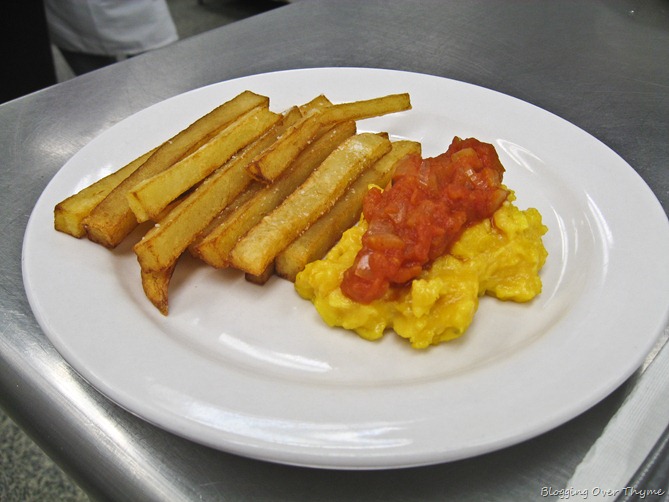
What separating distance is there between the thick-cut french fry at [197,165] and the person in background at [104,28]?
2736 millimetres

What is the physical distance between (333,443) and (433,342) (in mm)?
452

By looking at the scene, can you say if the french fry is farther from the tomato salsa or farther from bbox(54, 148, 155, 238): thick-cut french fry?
bbox(54, 148, 155, 238): thick-cut french fry

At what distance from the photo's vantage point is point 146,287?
156cm

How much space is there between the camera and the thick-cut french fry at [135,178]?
1.63m

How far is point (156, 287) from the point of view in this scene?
5.08 feet

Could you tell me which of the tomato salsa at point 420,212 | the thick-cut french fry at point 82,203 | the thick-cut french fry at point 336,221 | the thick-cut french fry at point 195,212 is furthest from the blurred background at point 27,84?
the tomato salsa at point 420,212

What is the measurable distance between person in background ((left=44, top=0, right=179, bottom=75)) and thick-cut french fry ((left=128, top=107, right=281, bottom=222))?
2736 mm

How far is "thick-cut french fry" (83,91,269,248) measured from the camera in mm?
1633

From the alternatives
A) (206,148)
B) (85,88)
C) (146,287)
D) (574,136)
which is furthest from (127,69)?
(574,136)

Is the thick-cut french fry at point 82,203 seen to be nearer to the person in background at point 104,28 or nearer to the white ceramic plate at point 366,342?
the white ceramic plate at point 366,342

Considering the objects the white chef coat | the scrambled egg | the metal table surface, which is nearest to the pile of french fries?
the scrambled egg

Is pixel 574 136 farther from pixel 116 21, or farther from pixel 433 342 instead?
pixel 116 21

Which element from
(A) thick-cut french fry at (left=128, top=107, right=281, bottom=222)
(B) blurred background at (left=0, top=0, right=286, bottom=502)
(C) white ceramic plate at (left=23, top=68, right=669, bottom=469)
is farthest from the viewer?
(B) blurred background at (left=0, top=0, right=286, bottom=502)

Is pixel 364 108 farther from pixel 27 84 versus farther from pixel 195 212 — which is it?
pixel 27 84
